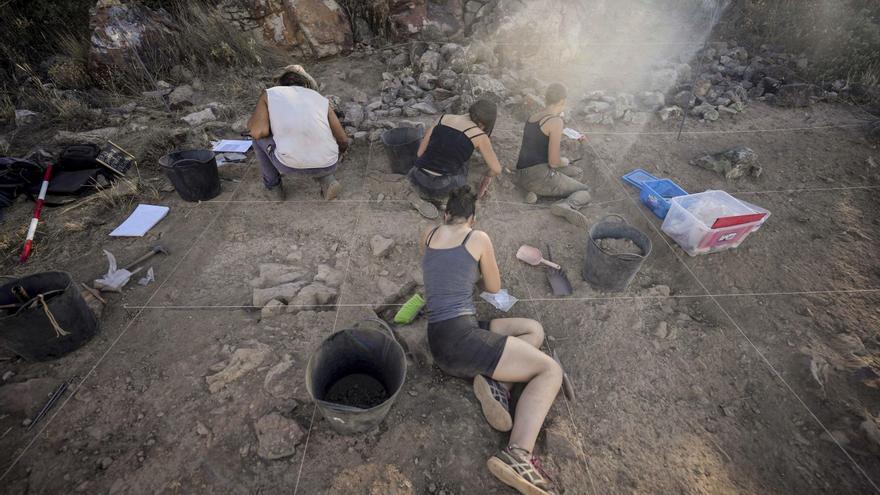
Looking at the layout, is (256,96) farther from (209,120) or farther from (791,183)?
(791,183)

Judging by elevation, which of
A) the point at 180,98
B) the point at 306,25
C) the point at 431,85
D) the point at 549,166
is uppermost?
the point at 306,25

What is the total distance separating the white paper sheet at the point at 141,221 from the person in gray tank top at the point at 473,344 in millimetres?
3362

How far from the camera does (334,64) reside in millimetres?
7422

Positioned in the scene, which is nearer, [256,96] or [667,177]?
[667,177]

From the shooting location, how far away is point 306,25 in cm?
722

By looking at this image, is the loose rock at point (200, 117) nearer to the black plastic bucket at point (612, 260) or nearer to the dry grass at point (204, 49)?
the dry grass at point (204, 49)

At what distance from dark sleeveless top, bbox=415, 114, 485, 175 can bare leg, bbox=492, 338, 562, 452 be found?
210 centimetres

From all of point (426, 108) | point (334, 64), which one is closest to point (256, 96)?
point (334, 64)

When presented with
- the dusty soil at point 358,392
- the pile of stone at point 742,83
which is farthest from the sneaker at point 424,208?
the pile of stone at point 742,83

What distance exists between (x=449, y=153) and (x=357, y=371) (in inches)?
89.4

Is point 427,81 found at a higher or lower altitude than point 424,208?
higher

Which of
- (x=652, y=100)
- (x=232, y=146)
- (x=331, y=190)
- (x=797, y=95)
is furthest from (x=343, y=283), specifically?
(x=797, y=95)

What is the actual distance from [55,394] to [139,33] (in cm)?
702

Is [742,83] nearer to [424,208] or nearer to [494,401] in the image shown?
[424,208]
